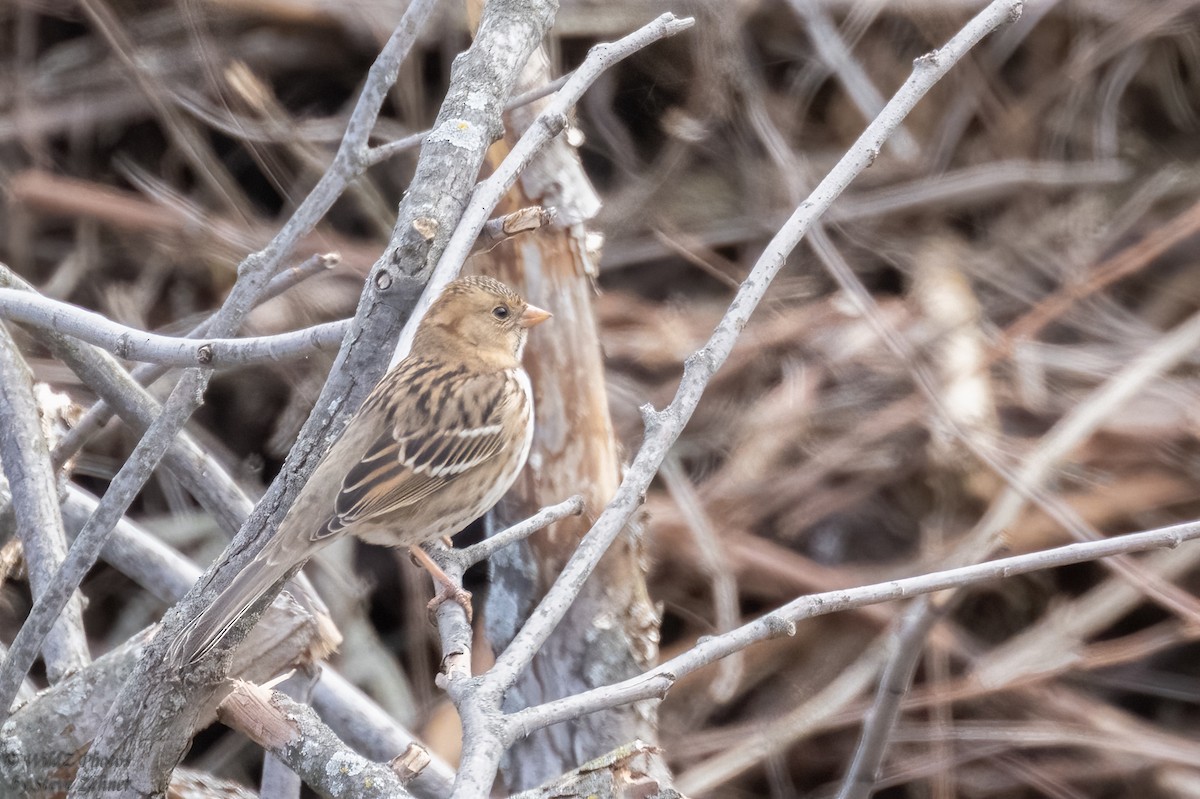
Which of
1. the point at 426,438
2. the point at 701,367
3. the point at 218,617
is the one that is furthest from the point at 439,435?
the point at 218,617

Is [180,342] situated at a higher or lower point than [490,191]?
lower

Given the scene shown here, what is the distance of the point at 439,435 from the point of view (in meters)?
3.28

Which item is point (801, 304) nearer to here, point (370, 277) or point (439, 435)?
A: point (439, 435)

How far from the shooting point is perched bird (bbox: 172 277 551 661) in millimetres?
3023

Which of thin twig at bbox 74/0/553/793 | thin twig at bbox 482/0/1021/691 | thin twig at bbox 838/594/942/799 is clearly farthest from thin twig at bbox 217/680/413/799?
thin twig at bbox 838/594/942/799

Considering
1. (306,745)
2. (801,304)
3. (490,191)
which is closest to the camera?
(306,745)

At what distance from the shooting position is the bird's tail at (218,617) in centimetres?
205

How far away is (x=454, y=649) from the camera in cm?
232

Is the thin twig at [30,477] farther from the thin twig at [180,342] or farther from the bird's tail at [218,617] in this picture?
the bird's tail at [218,617]

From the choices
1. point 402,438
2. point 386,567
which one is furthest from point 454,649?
point 386,567

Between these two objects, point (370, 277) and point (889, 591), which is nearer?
point (889, 591)

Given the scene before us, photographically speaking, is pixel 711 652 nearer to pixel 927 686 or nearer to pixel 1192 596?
pixel 927 686

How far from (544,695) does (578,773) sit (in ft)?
5.02

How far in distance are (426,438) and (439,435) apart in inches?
1.4
